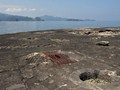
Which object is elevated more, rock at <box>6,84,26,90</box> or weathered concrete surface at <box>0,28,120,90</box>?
weathered concrete surface at <box>0,28,120,90</box>

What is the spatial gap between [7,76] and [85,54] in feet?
10.2

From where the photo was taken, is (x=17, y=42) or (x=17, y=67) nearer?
(x=17, y=67)

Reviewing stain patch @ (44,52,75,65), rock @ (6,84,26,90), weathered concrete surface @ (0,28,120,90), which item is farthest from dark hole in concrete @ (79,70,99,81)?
rock @ (6,84,26,90)

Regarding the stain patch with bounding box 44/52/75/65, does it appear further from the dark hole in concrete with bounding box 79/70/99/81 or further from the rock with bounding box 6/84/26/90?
the rock with bounding box 6/84/26/90

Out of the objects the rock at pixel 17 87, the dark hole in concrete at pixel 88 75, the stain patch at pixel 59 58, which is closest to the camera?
the rock at pixel 17 87

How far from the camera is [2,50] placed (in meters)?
10.7

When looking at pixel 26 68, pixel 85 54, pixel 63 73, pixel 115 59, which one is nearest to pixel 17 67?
pixel 26 68

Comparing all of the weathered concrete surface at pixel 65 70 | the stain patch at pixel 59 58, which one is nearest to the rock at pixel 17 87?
the weathered concrete surface at pixel 65 70

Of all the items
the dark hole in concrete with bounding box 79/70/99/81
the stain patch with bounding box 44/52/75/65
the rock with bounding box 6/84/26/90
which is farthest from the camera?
the stain patch with bounding box 44/52/75/65

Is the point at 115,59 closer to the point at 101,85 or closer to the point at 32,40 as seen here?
the point at 101,85

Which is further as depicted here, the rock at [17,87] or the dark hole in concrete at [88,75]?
the dark hole in concrete at [88,75]

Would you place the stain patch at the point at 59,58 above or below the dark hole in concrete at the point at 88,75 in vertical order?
above

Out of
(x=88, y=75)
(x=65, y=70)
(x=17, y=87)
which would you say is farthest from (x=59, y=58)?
(x=17, y=87)

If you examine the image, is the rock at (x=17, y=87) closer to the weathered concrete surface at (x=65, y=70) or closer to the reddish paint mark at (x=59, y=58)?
the weathered concrete surface at (x=65, y=70)
